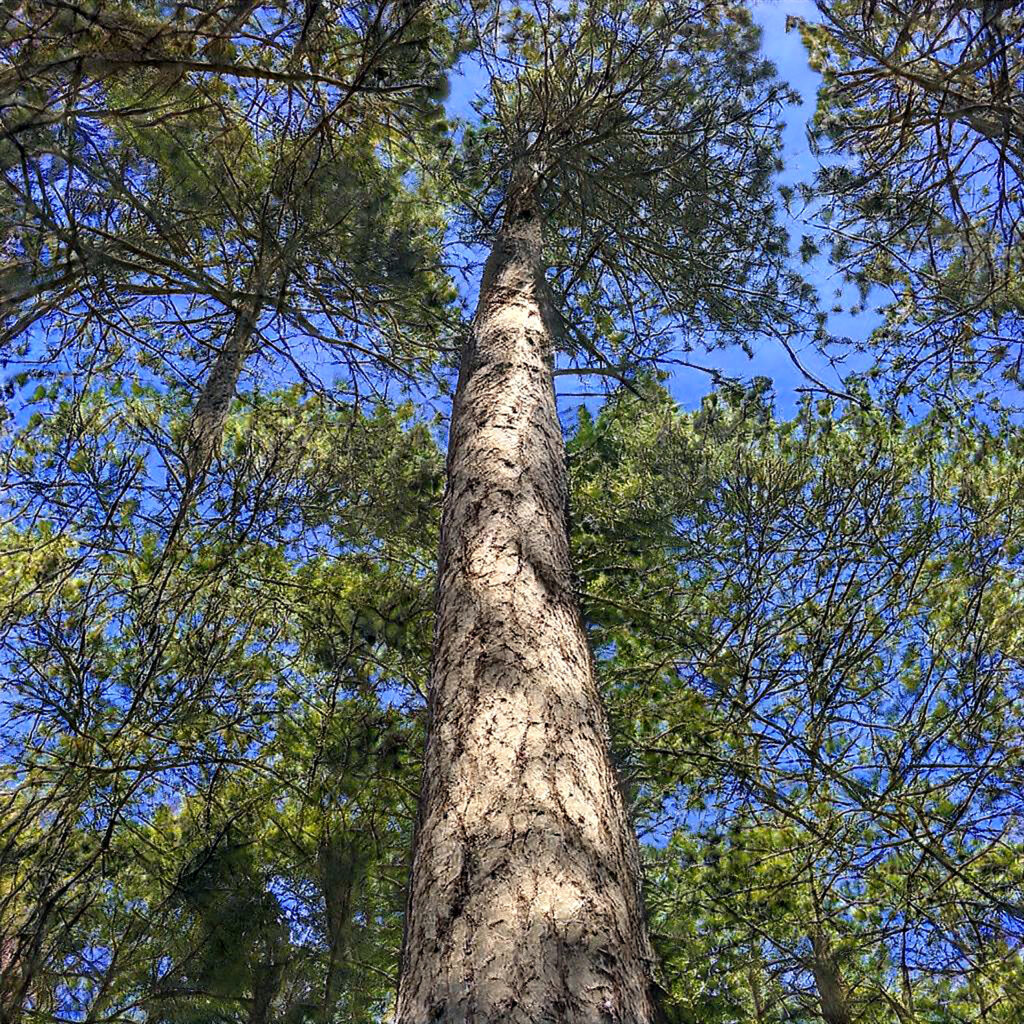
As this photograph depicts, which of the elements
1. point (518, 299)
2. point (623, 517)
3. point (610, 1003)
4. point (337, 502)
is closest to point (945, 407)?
point (623, 517)

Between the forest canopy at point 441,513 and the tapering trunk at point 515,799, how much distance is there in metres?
1.02

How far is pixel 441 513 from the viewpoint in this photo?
3676mm

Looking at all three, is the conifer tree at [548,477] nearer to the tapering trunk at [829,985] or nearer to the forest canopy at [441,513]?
the forest canopy at [441,513]

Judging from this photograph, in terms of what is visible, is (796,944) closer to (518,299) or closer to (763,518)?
(763,518)

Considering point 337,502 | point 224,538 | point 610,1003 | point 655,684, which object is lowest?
point 610,1003

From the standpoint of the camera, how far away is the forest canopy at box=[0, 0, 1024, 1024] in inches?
165

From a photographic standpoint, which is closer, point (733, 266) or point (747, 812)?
point (747, 812)

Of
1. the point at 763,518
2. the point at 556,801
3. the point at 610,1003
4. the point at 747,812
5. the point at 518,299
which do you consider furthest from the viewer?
the point at 763,518

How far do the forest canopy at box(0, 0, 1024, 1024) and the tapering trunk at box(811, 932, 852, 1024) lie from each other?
0.11 feet

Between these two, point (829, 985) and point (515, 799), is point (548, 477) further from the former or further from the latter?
point (829, 985)

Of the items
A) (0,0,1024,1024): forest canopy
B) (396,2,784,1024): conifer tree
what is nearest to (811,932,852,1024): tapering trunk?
(0,0,1024,1024): forest canopy

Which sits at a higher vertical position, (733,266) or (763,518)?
(733,266)

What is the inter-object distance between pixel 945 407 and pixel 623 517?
250 cm

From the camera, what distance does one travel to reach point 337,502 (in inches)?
229
